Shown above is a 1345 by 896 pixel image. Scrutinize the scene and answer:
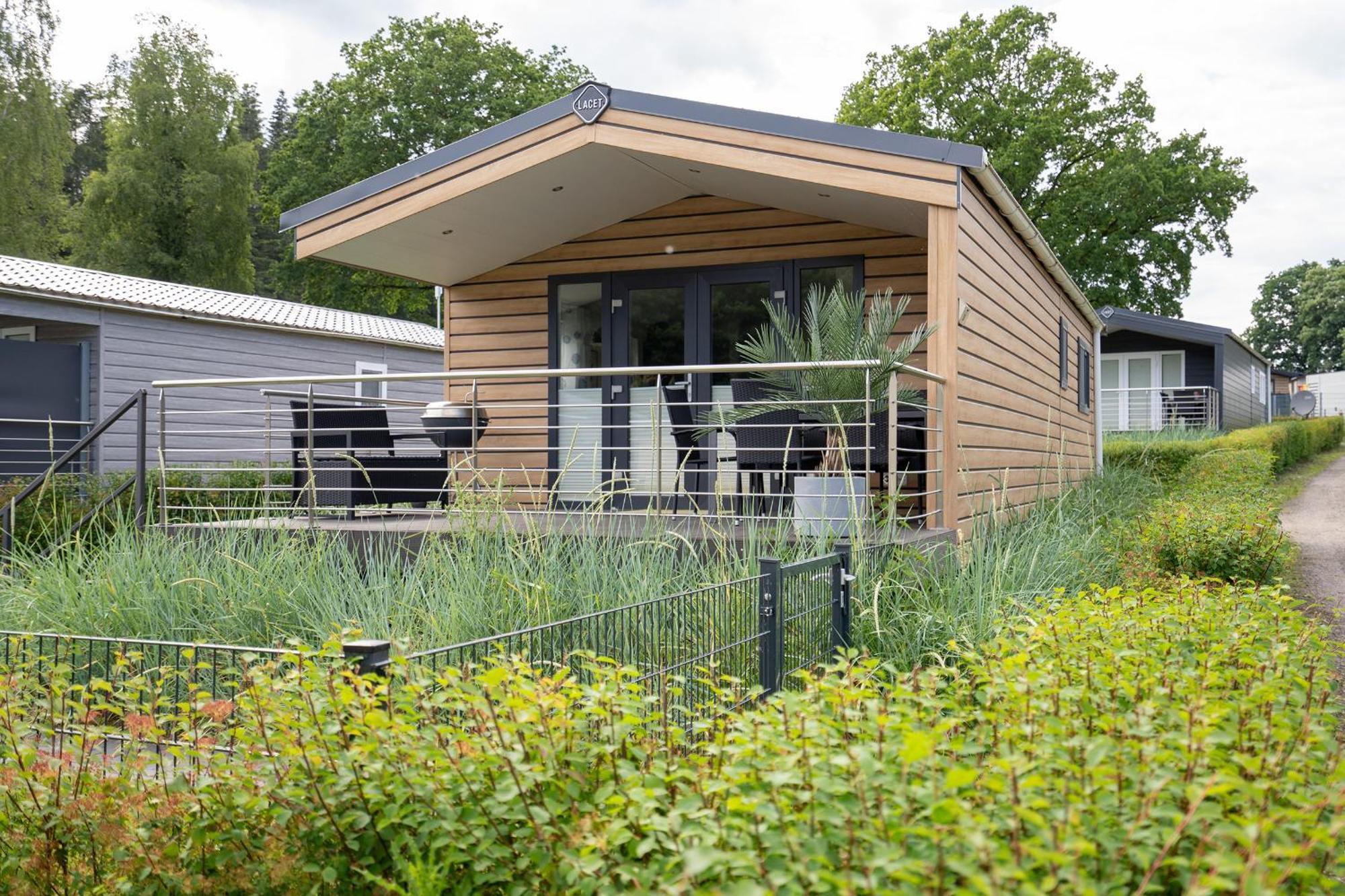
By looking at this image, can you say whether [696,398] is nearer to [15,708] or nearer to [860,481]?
[860,481]

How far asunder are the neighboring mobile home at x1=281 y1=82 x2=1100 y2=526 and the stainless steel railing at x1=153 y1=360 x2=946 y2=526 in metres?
0.11

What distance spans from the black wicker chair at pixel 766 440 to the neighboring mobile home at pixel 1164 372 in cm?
1706

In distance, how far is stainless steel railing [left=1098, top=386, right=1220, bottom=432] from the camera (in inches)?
885

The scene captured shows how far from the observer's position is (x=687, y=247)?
28.8ft

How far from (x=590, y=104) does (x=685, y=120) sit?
0.68 meters

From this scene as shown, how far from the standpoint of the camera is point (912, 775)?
1749 millimetres

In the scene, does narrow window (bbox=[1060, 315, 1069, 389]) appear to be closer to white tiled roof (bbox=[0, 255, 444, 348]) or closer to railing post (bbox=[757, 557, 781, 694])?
white tiled roof (bbox=[0, 255, 444, 348])

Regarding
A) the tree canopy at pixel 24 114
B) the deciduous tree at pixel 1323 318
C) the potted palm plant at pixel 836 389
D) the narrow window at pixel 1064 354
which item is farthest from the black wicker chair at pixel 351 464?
the deciduous tree at pixel 1323 318

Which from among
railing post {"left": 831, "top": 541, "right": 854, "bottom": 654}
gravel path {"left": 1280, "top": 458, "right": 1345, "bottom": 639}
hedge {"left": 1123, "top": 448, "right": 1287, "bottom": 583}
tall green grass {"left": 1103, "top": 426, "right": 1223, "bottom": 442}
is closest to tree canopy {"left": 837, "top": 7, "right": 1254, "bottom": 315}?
tall green grass {"left": 1103, "top": 426, "right": 1223, "bottom": 442}

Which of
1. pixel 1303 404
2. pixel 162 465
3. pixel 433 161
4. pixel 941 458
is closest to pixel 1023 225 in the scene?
pixel 941 458

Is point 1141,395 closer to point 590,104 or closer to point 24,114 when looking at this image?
point 590,104

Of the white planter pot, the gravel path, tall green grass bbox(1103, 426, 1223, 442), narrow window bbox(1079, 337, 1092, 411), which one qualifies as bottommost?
the gravel path

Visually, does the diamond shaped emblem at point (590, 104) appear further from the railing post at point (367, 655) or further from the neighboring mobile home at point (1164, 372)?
the neighboring mobile home at point (1164, 372)

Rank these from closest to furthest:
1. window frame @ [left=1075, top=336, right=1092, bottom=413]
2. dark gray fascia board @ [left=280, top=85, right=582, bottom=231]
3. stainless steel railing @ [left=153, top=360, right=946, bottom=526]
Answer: stainless steel railing @ [left=153, top=360, right=946, bottom=526]
dark gray fascia board @ [left=280, top=85, right=582, bottom=231]
window frame @ [left=1075, top=336, right=1092, bottom=413]
